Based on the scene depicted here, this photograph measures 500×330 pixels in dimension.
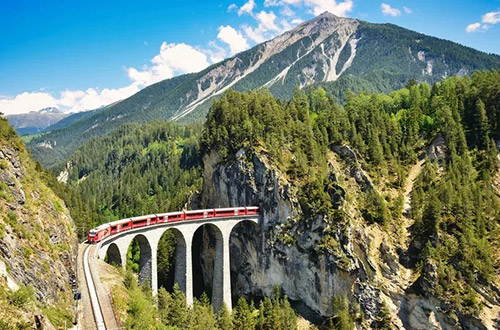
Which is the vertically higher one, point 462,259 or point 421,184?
point 421,184

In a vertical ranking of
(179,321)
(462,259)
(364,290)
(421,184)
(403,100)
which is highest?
(403,100)

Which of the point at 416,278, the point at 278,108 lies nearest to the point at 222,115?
the point at 278,108

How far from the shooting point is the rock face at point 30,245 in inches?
800

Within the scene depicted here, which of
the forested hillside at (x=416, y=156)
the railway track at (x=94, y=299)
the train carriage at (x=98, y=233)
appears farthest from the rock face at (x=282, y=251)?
the railway track at (x=94, y=299)

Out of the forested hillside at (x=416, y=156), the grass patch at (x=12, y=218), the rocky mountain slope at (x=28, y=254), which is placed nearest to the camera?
the rocky mountain slope at (x=28, y=254)

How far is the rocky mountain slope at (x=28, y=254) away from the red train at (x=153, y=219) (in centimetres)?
733

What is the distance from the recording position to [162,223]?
53.1 meters

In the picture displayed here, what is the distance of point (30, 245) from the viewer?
25.7 m

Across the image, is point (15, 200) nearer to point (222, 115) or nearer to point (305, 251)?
point (305, 251)

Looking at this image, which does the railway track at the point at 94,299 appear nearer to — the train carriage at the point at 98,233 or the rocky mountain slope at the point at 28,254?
the rocky mountain slope at the point at 28,254

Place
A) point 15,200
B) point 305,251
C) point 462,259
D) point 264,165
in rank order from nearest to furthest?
point 15,200
point 462,259
point 305,251
point 264,165

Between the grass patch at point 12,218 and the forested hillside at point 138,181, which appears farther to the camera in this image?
the forested hillside at point 138,181

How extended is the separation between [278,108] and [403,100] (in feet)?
119

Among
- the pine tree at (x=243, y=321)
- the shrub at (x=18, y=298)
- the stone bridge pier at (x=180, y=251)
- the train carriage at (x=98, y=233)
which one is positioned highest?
the shrub at (x=18, y=298)
